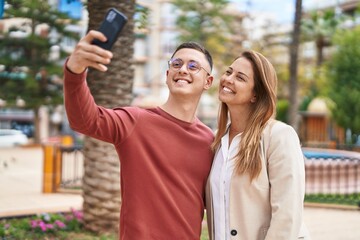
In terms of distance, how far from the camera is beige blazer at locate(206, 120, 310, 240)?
231cm

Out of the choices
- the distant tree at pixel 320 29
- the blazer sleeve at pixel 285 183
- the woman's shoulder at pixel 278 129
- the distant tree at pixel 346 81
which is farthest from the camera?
the distant tree at pixel 320 29

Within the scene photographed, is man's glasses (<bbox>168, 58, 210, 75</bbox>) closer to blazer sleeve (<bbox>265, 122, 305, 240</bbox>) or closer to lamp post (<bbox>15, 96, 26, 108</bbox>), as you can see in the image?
blazer sleeve (<bbox>265, 122, 305, 240</bbox>)

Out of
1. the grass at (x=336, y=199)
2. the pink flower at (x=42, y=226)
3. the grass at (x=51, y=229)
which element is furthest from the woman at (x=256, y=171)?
the grass at (x=336, y=199)

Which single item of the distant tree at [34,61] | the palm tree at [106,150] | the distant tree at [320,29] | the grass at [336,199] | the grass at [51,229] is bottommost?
the grass at [336,199]

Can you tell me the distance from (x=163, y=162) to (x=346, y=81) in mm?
21896

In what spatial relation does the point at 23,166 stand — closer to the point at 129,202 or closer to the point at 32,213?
the point at 32,213

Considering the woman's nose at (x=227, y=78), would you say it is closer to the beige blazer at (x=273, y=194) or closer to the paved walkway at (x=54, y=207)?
the beige blazer at (x=273, y=194)

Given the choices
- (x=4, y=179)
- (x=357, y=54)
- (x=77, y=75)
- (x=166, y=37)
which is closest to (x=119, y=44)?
(x=77, y=75)

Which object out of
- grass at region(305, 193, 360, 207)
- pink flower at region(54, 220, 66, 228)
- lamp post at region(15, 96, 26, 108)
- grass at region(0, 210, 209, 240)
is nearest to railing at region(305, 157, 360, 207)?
grass at region(305, 193, 360, 207)

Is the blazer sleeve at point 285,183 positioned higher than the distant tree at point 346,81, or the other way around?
the distant tree at point 346,81

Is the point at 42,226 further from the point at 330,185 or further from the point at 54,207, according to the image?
the point at 330,185

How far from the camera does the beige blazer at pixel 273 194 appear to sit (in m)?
2.31

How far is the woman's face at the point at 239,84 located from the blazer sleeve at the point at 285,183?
25cm

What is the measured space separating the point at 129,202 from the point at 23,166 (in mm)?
15978
